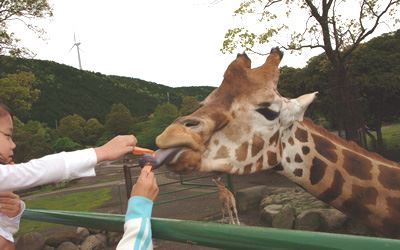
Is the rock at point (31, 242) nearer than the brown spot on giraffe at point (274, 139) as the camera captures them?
No

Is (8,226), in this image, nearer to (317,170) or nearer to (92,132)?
(317,170)

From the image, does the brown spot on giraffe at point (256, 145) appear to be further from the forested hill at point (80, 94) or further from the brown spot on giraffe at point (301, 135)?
the forested hill at point (80, 94)

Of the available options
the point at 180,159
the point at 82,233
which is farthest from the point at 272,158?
the point at 82,233

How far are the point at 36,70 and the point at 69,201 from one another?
61.9 metres

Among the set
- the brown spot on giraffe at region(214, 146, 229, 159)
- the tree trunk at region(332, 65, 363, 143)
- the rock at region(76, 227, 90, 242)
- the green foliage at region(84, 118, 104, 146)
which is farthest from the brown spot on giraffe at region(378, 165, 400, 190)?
the green foliage at region(84, 118, 104, 146)

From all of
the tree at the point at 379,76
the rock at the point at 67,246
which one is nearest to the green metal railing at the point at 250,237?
the rock at the point at 67,246

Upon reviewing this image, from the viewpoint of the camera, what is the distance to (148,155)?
1.59 metres

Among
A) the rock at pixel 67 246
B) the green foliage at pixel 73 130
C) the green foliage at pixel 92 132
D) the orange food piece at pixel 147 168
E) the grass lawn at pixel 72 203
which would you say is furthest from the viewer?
the green foliage at pixel 92 132

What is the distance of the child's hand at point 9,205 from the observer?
2.02 meters

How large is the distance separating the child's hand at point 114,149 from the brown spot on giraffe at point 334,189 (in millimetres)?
1110

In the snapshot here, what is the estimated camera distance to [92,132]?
135ft

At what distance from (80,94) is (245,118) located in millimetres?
68164

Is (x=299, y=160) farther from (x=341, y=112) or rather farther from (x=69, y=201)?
(x=69, y=201)

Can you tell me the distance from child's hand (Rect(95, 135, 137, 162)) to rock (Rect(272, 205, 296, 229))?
6300 mm
